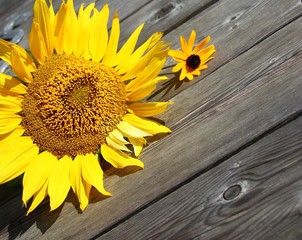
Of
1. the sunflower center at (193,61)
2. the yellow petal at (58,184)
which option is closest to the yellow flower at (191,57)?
the sunflower center at (193,61)

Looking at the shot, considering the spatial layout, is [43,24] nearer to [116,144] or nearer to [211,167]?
[116,144]

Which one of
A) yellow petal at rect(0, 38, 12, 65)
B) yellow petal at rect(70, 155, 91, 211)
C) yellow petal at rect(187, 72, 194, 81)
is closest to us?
yellow petal at rect(70, 155, 91, 211)

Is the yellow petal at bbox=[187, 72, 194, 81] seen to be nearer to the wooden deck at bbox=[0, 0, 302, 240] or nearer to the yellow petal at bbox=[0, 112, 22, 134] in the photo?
the wooden deck at bbox=[0, 0, 302, 240]

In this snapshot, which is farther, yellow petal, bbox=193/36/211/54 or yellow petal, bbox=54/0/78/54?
yellow petal, bbox=193/36/211/54

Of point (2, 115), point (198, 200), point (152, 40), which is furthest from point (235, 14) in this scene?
point (2, 115)

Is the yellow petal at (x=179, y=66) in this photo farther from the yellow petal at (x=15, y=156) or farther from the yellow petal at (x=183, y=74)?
the yellow petal at (x=15, y=156)

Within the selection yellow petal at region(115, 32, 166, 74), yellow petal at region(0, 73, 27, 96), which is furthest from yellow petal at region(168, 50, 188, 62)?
yellow petal at region(0, 73, 27, 96)

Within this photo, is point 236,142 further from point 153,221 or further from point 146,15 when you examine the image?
point 146,15
